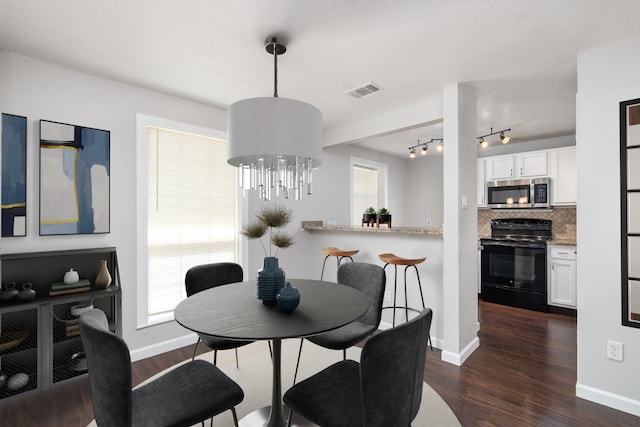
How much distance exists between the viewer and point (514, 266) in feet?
14.1

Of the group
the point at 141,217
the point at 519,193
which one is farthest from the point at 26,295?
the point at 519,193

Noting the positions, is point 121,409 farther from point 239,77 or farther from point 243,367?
point 239,77

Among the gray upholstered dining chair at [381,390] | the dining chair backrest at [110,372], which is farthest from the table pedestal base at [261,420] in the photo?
the dining chair backrest at [110,372]

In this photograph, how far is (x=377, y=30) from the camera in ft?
6.36

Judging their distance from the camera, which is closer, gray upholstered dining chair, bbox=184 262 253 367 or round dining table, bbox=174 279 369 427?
round dining table, bbox=174 279 369 427

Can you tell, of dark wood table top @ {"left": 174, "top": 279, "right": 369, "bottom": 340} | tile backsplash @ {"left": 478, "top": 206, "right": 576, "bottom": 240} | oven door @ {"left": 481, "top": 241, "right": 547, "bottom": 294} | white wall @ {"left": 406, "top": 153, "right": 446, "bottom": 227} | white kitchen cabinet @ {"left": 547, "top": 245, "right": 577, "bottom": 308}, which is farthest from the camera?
white wall @ {"left": 406, "top": 153, "right": 446, "bottom": 227}

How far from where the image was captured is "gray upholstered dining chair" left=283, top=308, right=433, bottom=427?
3.70 feet

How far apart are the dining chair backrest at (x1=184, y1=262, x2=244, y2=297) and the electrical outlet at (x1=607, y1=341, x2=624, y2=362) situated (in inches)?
106

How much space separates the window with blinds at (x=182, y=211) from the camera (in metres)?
2.93

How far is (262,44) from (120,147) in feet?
5.09

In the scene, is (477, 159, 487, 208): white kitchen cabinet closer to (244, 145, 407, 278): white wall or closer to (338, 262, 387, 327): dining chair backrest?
(244, 145, 407, 278): white wall

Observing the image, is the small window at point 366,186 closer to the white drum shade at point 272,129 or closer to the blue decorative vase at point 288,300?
the white drum shade at point 272,129

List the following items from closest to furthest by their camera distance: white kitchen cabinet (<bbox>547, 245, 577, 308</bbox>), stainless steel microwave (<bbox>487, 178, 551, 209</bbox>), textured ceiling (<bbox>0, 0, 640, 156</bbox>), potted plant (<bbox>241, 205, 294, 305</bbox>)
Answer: textured ceiling (<bbox>0, 0, 640, 156</bbox>) → potted plant (<bbox>241, 205, 294, 305</bbox>) → white kitchen cabinet (<bbox>547, 245, 577, 308</bbox>) → stainless steel microwave (<bbox>487, 178, 551, 209</bbox>)

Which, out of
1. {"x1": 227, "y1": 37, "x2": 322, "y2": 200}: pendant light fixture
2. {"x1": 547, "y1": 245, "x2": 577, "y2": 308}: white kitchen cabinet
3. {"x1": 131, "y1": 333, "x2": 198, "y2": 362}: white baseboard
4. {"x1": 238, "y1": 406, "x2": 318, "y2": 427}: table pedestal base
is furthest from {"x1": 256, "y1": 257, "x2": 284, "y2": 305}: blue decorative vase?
{"x1": 547, "y1": 245, "x2": 577, "y2": 308}: white kitchen cabinet
